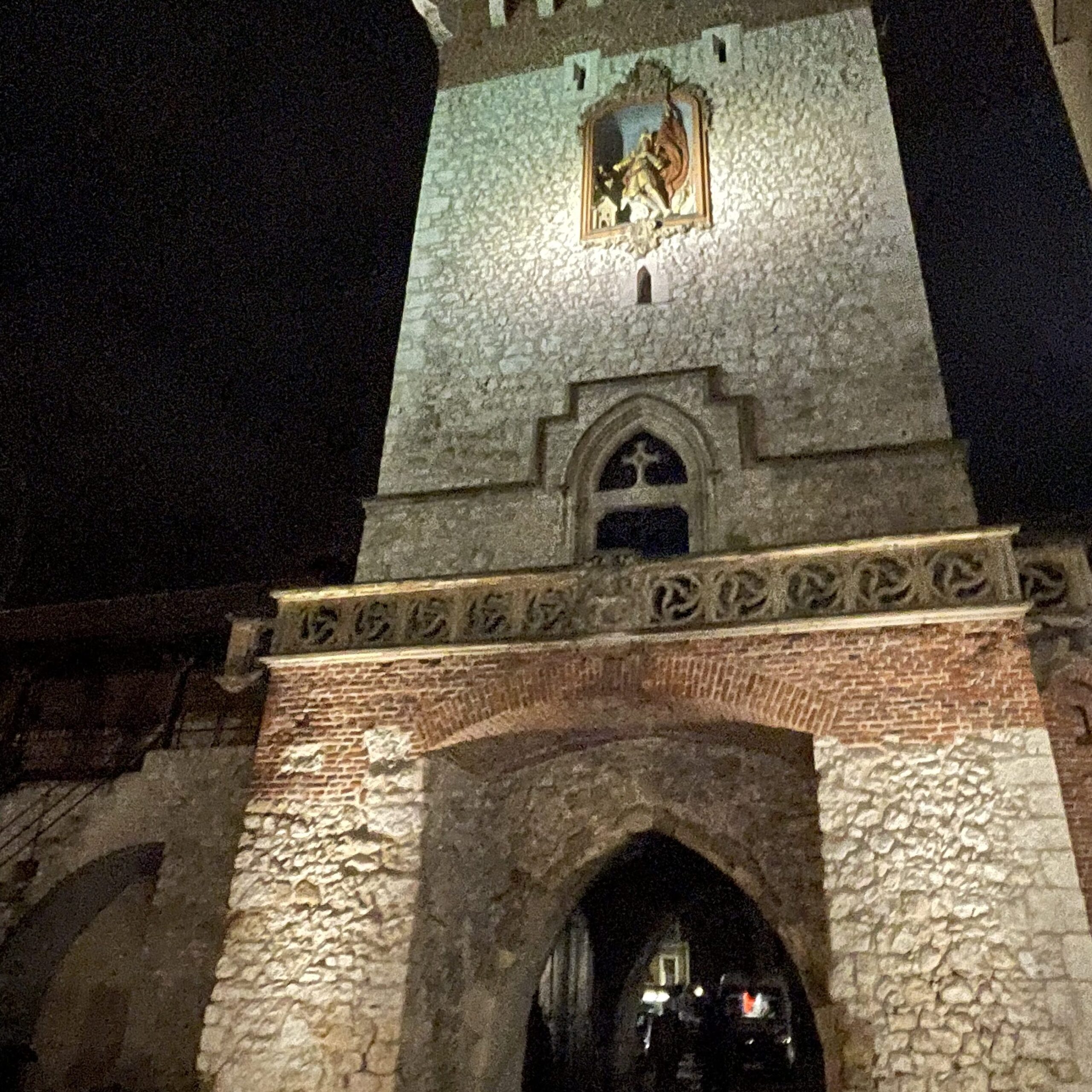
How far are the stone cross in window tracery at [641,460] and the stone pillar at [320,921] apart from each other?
12.4ft

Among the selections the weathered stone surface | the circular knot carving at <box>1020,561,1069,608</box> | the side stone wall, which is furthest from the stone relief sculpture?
the side stone wall

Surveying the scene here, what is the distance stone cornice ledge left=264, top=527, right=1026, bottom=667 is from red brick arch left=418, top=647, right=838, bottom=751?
0.21m

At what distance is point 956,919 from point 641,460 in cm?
538

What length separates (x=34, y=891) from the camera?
11695mm

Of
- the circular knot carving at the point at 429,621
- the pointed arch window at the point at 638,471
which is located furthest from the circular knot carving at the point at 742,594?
the circular knot carving at the point at 429,621

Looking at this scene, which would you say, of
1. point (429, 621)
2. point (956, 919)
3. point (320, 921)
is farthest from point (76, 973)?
point (956, 919)

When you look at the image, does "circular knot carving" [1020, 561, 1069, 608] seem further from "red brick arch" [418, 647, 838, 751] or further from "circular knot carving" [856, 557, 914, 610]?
"red brick arch" [418, 647, 838, 751]

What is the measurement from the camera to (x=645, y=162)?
455 inches

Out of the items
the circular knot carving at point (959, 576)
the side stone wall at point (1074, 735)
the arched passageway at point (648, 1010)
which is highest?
the circular knot carving at point (959, 576)

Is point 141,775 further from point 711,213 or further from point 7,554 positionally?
point 711,213

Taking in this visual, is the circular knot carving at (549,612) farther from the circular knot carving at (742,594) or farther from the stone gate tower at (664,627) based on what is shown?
the circular knot carving at (742,594)

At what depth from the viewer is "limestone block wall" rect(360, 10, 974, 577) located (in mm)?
9648

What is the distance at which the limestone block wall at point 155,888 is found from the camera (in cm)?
1037

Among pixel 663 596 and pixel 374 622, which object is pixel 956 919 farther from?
pixel 374 622
